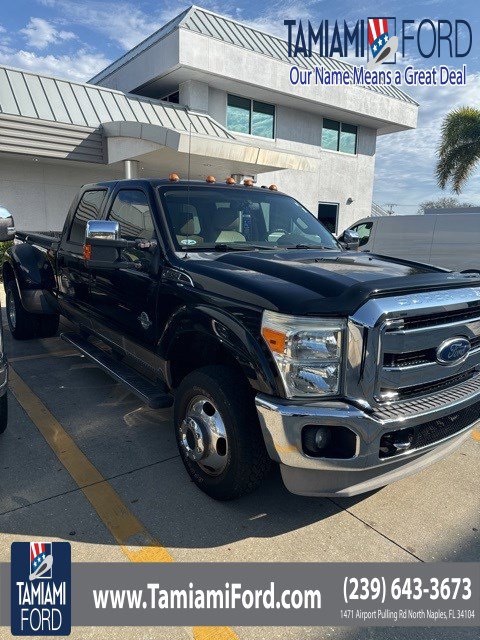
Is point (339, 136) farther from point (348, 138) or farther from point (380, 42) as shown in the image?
point (380, 42)

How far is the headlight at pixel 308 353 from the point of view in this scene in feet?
7.38

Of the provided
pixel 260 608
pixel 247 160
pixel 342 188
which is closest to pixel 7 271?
pixel 260 608

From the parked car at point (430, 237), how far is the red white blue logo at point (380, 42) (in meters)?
7.44

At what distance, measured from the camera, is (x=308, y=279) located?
249 centimetres

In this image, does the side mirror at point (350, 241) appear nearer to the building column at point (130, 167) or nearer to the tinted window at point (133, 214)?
the tinted window at point (133, 214)

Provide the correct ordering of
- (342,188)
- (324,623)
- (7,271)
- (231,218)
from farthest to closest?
(342,188)
(7,271)
(231,218)
(324,623)

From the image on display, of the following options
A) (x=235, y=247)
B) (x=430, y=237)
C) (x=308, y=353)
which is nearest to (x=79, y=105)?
(x=430, y=237)

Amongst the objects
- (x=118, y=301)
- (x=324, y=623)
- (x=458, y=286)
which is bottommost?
(x=324, y=623)

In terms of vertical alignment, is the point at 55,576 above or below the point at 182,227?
below

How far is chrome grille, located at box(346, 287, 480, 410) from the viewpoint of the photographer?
7.35 feet

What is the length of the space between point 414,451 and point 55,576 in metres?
1.90

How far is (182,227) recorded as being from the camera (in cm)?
338

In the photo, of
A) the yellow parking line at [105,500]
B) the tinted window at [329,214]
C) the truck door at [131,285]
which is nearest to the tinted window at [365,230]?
the tinted window at [329,214]

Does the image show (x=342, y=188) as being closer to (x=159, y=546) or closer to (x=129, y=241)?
(x=129, y=241)
